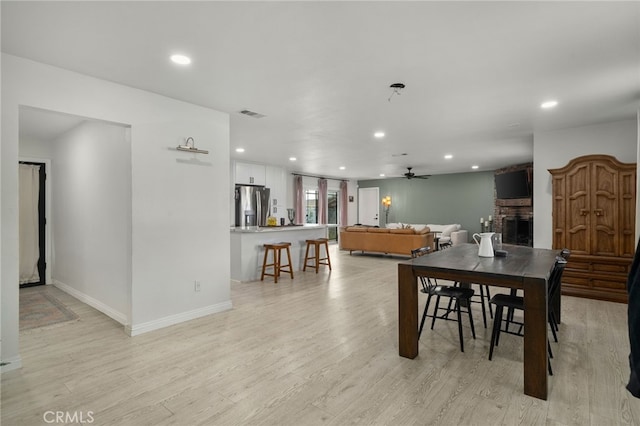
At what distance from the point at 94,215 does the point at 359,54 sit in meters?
3.84

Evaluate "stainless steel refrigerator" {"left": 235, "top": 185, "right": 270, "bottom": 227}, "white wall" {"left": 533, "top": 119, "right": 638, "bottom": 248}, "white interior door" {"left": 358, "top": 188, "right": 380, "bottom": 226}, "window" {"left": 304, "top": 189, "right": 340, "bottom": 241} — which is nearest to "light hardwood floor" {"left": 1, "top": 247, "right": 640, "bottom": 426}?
"white wall" {"left": 533, "top": 119, "right": 638, "bottom": 248}

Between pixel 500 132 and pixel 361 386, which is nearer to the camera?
pixel 361 386

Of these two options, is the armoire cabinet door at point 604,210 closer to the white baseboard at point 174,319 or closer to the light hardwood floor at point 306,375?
the light hardwood floor at point 306,375

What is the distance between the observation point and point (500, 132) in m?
5.34

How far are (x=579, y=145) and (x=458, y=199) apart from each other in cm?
641

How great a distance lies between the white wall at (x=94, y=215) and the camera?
367cm

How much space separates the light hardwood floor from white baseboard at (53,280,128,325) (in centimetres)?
10

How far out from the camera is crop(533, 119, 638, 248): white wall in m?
4.67

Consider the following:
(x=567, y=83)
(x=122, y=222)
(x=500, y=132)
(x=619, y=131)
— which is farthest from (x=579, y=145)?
(x=122, y=222)

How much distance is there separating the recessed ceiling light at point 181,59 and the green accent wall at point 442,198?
404 inches

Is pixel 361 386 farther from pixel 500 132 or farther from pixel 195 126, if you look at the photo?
pixel 500 132

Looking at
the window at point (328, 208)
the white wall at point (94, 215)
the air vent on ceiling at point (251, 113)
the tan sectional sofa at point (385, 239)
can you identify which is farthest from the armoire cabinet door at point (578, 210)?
the window at point (328, 208)

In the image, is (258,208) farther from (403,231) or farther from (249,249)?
(403,231)

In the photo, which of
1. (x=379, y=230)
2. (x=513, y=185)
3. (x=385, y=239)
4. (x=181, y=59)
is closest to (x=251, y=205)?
(x=379, y=230)
